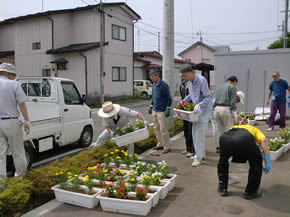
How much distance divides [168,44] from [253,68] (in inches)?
201

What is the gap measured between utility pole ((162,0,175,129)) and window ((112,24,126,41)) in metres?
14.7

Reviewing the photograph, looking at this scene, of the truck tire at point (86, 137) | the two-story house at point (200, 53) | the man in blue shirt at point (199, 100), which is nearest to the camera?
the man in blue shirt at point (199, 100)

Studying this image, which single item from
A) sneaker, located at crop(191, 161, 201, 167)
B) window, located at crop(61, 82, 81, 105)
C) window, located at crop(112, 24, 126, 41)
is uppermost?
window, located at crop(112, 24, 126, 41)

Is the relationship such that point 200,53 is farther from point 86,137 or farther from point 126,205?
point 126,205

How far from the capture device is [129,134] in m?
5.41

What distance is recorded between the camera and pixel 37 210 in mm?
3975

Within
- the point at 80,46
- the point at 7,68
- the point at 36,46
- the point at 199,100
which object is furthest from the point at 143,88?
the point at 7,68

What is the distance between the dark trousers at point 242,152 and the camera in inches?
152

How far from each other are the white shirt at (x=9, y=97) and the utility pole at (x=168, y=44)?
Result: 5.11 metres

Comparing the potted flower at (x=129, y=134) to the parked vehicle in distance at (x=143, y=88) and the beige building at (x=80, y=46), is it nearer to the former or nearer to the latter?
the beige building at (x=80, y=46)

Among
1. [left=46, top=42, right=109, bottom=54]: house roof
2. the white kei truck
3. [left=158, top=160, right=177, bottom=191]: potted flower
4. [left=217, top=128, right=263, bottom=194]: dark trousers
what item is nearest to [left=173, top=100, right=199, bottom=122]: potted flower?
[left=158, top=160, right=177, bottom=191]: potted flower

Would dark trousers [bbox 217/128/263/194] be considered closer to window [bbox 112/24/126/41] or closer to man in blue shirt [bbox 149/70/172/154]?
man in blue shirt [bbox 149/70/172/154]

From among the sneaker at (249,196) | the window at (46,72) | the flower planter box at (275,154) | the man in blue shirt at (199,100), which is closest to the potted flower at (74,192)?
the sneaker at (249,196)

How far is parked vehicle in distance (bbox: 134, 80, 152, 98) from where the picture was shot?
26875 mm
